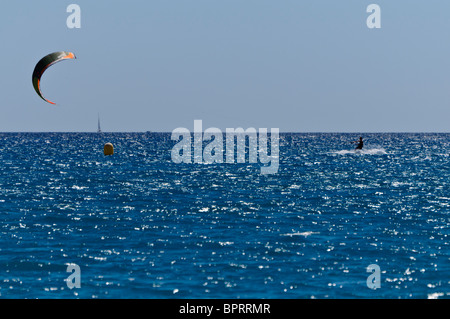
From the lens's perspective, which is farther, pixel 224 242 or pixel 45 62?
pixel 45 62

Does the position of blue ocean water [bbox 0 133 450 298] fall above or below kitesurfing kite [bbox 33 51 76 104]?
below

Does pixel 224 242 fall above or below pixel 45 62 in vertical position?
below

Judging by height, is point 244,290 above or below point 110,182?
below

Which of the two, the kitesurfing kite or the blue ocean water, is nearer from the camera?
the blue ocean water

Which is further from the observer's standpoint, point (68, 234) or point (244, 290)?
point (68, 234)

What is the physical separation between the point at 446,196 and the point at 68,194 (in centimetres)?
2856

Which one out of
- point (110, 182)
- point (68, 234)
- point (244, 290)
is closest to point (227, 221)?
point (68, 234)

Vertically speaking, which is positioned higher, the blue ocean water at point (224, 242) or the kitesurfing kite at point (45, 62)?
the kitesurfing kite at point (45, 62)

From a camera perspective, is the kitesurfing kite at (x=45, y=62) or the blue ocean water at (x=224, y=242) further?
the kitesurfing kite at (x=45, y=62)
